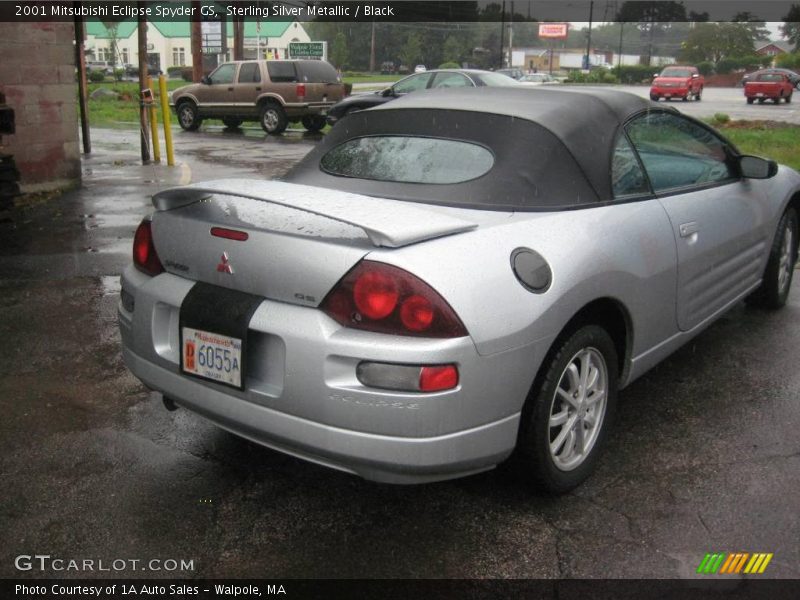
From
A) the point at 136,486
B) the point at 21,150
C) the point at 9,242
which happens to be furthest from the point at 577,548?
the point at 21,150

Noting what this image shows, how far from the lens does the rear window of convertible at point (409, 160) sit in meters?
3.32

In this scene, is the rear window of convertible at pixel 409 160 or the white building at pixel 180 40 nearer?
the rear window of convertible at pixel 409 160

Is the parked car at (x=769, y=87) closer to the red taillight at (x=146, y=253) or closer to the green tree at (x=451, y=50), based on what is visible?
the green tree at (x=451, y=50)

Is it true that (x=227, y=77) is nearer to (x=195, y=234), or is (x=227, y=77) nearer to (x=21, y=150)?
(x=21, y=150)

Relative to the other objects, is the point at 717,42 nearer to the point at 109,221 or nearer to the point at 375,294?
the point at 109,221

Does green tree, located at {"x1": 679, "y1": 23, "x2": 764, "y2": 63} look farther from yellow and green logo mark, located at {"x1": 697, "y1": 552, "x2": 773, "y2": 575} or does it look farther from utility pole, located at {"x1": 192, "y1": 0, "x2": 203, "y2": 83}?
yellow and green logo mark, located at {"x1": 697, "y1": 552, "x2": 773, "y2": 575}

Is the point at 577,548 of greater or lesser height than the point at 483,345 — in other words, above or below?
below

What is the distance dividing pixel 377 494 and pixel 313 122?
19209 mm

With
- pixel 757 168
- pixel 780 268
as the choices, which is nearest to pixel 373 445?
pixel 757 168

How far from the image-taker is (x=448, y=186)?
10.7ft

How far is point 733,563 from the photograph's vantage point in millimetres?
2635

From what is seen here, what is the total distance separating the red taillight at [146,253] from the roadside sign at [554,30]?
65555mm

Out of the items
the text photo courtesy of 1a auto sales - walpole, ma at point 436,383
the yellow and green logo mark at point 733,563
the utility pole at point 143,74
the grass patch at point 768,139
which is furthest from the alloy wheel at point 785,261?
the utility pole at point 143,74

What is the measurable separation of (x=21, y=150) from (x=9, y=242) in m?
2.54
